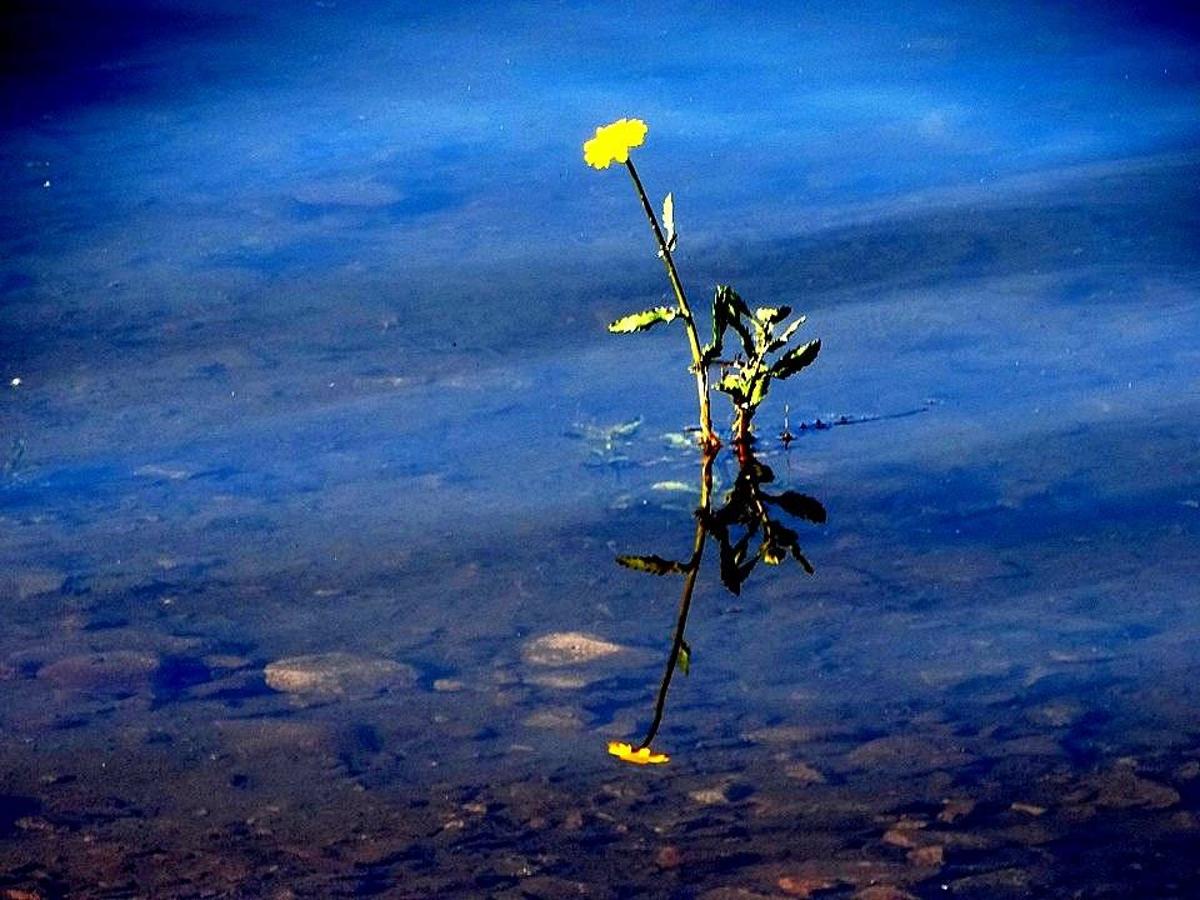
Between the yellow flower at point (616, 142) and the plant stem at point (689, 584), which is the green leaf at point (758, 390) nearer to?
the plant stem at point (689, 584)

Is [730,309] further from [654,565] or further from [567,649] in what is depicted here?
[567,649]

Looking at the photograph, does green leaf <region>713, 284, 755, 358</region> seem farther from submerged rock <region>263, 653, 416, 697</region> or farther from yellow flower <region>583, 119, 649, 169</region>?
submerged rock <region>263, 653, 416, 697</region>

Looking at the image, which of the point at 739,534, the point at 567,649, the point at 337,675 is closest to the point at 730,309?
the point at 739,534

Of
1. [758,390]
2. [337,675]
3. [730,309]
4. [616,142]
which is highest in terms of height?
[616,142]

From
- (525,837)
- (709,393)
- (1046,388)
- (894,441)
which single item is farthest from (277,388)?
(525,837)

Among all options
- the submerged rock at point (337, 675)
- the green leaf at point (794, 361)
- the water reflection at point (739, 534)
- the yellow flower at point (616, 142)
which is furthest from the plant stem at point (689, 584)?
the yellow flower at point (616, 142)

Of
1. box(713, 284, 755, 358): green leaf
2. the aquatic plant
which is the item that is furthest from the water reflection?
box(713, 284, 755, 358): green leaf

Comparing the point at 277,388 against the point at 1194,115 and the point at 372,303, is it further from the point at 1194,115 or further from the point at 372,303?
the point at 1194,115
